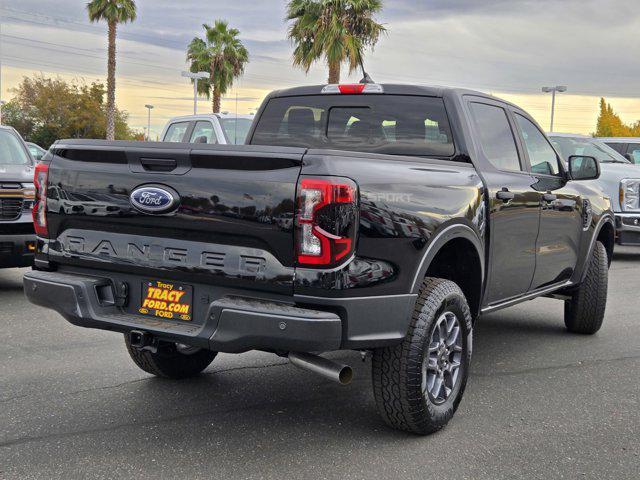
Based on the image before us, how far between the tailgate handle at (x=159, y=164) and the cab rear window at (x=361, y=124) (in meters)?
1.60

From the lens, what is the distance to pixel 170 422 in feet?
14.9

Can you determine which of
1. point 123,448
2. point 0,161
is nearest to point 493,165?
point 123,448

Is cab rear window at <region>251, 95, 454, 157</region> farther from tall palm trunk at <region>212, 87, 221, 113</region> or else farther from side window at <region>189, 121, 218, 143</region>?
tall palm trunk at <region>212, 87, 221, 113</region>

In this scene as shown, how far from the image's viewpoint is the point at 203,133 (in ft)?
41.9

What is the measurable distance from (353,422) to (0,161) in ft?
21.6

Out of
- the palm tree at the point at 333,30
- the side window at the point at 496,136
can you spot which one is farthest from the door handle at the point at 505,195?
the palm tree at the point at 333,30

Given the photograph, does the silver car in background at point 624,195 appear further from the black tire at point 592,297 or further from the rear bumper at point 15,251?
the rear bumper at point 15,251

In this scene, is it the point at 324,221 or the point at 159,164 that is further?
the point at 159,164

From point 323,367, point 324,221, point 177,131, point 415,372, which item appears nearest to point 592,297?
point 415,372

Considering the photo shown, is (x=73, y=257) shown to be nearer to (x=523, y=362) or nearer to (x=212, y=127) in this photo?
(x=523, y=362)

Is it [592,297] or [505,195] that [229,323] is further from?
[592,297]

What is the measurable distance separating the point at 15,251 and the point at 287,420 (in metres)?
4.81

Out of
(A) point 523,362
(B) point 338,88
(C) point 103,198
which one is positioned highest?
(B) point 338,88

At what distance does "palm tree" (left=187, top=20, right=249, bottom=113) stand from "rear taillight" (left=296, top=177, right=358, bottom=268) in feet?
132
